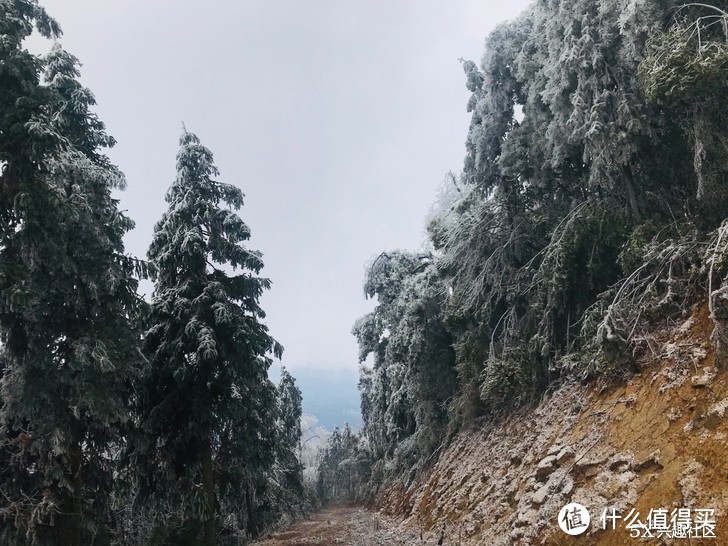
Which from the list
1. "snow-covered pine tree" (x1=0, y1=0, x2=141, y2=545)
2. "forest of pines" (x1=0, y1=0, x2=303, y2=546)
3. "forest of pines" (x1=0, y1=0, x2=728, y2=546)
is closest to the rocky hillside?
"forest of pines" (x1=0, y1=0, x2=728, y2=546)

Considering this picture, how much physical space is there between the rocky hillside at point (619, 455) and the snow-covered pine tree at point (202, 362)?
622cm

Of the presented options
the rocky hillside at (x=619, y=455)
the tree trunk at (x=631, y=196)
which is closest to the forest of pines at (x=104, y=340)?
the rocky hillside at (x=619, y=455)

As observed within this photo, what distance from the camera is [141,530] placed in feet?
60.7

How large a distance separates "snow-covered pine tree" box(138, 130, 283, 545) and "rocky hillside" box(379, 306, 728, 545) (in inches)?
245

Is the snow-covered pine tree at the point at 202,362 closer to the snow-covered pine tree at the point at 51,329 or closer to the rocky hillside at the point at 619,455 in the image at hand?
the snow-covered pine tree at the point at 51,329

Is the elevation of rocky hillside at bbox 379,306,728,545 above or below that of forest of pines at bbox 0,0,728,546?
below

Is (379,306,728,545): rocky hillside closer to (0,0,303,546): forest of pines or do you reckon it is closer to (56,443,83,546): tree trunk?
(0,0,303,546): forest of pines

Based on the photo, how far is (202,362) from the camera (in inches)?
468

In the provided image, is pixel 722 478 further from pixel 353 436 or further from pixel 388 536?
pixel 353 436

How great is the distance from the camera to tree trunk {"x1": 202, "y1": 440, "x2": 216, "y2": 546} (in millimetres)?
11508

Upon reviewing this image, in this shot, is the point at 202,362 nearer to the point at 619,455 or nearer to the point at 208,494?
the point at 208,494

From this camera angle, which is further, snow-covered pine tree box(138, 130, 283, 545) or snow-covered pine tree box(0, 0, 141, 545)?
snow-covered pine tree box(138, 130, 283, 545)

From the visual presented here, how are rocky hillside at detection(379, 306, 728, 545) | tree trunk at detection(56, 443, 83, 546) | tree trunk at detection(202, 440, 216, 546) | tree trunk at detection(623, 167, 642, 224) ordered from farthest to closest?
tree trunk at detection(202, 440, 216, 546) < tree trunk at detection(623, 167, 642, 224) < tree trunk at detection(56, 443, 83, 546) < rocky hillside at detection(379, 306, 728, 545)

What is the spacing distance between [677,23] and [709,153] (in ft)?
8.38
